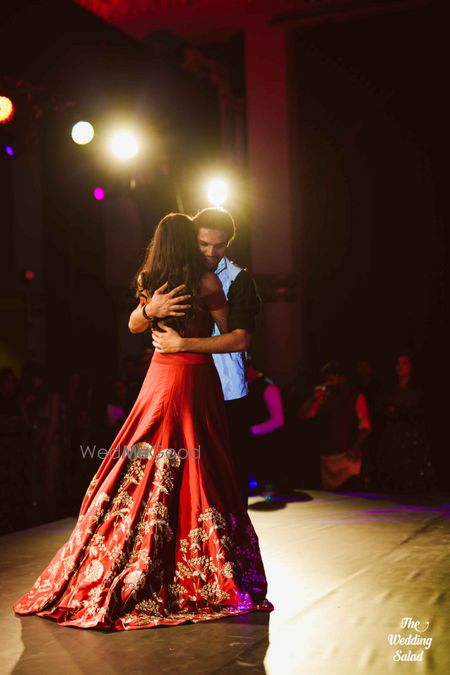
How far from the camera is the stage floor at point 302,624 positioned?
2441mm

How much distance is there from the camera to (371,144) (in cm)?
920

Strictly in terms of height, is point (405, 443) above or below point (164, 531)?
below

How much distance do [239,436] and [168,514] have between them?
0.53 m

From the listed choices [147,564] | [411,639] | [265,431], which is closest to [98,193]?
[265,431]

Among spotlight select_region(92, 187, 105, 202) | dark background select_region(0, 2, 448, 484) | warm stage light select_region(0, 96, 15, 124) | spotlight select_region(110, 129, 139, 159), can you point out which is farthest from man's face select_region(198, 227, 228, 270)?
spotlight select_region(92, 187, 105, 202)

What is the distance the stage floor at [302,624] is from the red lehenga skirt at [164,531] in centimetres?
8

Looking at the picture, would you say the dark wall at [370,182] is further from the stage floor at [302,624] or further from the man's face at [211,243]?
the man's face at [211,243]

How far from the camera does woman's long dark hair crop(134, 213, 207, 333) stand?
3.03 meters

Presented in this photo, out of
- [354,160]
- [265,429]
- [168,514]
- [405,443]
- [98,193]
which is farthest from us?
[98,193]

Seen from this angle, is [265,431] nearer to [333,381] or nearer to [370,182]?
[333,381]

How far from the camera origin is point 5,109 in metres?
6.10

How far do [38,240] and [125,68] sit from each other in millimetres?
5273

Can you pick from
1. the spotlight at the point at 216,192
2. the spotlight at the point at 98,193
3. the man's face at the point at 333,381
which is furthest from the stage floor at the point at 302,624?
the spotlight at the point at 98,193

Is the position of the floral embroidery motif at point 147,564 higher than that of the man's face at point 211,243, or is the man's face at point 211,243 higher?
the man's face at point 211,243
